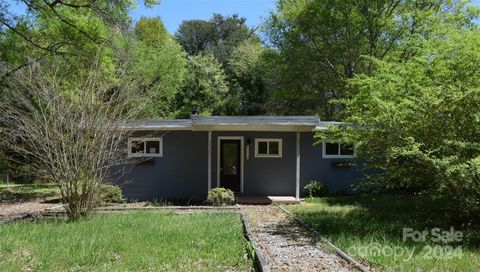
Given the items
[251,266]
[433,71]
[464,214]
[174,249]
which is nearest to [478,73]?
[433,71]

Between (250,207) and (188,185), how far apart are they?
3445mm

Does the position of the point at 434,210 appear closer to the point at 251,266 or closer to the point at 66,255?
the point at 251,266

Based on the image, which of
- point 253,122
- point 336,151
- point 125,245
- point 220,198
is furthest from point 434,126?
point 336,151

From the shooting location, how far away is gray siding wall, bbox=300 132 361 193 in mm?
16000

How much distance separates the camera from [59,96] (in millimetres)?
9938

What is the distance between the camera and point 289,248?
7.50 meters

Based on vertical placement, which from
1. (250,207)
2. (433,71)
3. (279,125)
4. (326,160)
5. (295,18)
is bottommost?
(250,207)

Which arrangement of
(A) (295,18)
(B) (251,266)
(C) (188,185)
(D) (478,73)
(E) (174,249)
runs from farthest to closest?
(A) (295,18)
(C) (188,185)
(D) (478,73)
(E) (174,249)
(B) (251,266)

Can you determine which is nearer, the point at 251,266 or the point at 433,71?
the point at 251,266

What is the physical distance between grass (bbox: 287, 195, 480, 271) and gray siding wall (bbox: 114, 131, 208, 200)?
3916 mm

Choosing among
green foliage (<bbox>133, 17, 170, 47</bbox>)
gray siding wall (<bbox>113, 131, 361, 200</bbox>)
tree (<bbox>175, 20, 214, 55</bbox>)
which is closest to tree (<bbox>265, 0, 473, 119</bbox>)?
gray siding wall (<bbox>113, 131, 361, 200</bbox>)

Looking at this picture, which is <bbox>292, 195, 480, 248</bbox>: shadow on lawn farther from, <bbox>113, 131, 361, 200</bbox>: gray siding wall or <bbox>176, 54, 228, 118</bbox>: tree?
<bbox>176, 54, 228, 118</bbox>: tree

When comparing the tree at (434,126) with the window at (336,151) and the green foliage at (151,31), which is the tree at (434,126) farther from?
the green foliage at (151,31)

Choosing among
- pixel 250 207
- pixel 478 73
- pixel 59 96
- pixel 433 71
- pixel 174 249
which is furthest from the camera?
pixel 250 207
